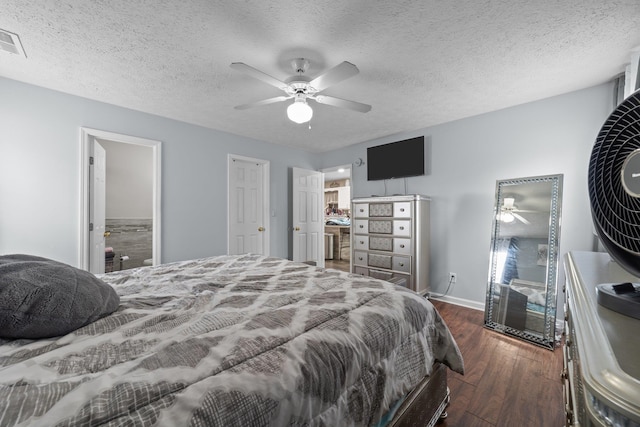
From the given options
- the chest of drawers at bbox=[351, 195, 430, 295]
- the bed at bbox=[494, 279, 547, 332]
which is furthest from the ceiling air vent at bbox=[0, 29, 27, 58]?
the bed at bbox=[494, 279, 547, 332]

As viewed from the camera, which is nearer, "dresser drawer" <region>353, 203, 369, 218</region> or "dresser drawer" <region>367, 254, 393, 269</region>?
"dresser drawer" <region>367, 254, 393, 269</region>

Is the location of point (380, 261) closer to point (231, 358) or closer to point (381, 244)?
point (381, 244)

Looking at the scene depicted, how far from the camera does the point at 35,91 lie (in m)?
2.54

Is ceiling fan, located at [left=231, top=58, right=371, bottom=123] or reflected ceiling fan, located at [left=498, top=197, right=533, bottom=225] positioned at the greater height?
ceiling fan, located at [left=231, top=58, right=371, bottom=123]

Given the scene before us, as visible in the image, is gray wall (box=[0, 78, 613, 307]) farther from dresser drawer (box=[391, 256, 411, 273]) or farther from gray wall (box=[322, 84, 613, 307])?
dresser drawer (box=[391, 256, 411, 273])

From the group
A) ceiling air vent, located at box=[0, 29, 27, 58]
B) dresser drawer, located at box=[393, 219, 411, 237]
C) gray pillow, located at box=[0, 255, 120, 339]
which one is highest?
ceiling air vent, located at box=[0, 29, 27, 58]

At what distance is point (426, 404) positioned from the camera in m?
1.37

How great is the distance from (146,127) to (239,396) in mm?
3522

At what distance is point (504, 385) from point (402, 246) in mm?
1825

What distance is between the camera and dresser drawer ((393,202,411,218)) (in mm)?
3406

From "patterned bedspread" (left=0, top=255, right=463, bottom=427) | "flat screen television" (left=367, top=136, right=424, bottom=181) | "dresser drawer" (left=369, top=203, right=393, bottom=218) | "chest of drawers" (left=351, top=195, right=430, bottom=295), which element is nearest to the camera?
"patterned bedspread" (left=0, top=255, right=463, bottom=427)

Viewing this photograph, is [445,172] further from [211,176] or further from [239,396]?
[239,396]

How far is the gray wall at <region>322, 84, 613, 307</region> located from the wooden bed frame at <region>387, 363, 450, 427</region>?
2116 millimetres

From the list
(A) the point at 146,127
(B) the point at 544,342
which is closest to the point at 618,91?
(B) the point at 544,342
